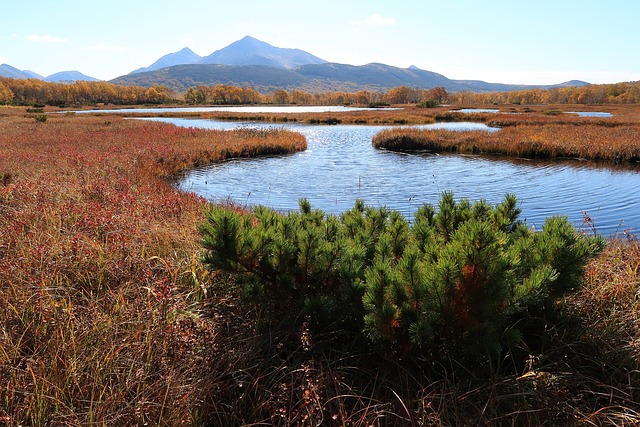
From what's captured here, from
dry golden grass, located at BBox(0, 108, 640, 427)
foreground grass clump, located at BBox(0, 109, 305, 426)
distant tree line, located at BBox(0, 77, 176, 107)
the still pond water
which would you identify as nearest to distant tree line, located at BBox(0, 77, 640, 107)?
distant tree line, located at BBox(0, 77, 176, 107)

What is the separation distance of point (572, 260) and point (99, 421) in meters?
3.64

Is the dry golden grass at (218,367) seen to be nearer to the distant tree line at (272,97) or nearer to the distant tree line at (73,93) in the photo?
the distant tree line at (272,97)

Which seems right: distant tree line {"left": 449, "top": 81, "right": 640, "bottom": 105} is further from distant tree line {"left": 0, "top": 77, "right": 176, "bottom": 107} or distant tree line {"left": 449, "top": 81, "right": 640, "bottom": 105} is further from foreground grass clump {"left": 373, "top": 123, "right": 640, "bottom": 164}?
distant tree line {"left": 0, "top": 77, "right": 176, "bottom": 107}

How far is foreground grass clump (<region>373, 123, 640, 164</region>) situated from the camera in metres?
25.0

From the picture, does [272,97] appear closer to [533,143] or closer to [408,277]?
[533,143]

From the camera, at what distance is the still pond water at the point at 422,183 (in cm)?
1462

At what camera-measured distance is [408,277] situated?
2.69 meters

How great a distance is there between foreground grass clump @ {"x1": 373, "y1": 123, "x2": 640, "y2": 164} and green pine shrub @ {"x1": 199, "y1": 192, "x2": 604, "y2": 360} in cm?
2635

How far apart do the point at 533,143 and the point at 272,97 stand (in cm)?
16274

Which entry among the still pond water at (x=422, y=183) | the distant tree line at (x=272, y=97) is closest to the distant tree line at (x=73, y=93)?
the distant tree line at (x=272, y=97)

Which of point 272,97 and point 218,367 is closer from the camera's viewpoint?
point 218,367

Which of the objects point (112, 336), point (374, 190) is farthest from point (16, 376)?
point (374, 190)

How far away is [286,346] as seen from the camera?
3.47 metres

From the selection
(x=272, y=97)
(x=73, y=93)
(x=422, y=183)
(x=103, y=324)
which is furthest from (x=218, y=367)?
(x=272, y=97)
